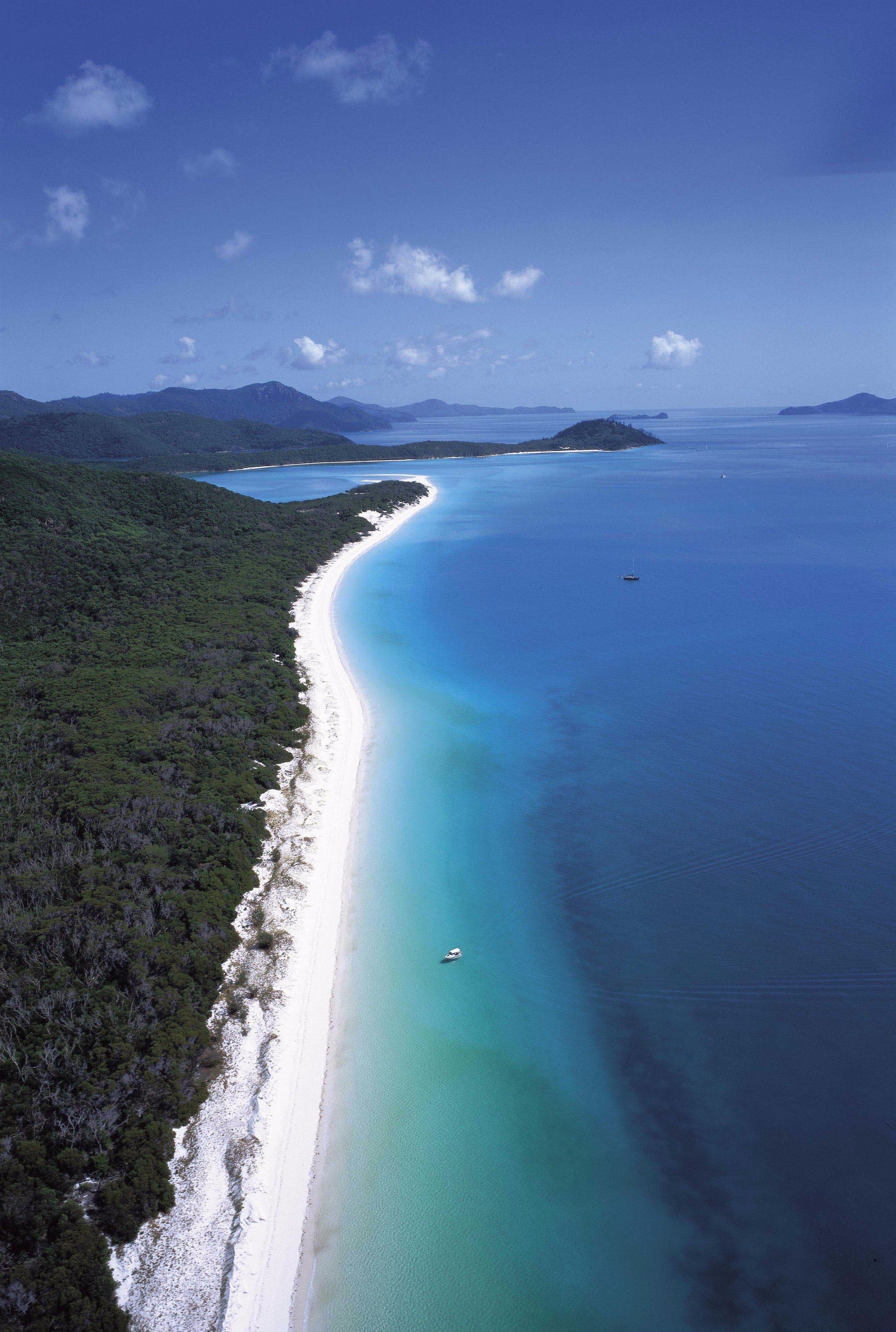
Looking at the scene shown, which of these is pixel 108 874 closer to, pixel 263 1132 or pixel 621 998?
pixel 263 1132

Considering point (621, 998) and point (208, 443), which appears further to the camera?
point (208, 443)

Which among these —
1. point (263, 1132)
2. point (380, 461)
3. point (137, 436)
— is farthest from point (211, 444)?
point (263, 1132)

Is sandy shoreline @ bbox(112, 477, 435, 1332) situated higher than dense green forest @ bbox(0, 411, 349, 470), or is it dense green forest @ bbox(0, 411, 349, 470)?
dense green forest @ bbox(0, 411, 349, 470)

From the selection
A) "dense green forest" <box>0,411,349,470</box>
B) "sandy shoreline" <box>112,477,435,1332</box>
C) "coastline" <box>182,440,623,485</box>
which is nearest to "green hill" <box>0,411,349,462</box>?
"dense green forest" <box>0,411,349,470</box>

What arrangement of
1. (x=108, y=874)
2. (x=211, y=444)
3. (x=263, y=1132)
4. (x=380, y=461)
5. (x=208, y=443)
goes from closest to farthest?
(x=263, y=1132), (x=108, y=874), (x=380, y=461), (x=208, y=443), (x=211, y=444)

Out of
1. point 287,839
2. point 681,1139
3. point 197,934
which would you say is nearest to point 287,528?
point 287,839

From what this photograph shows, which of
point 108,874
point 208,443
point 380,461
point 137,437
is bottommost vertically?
point 108,874

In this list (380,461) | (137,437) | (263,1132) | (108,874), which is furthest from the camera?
(137,437)

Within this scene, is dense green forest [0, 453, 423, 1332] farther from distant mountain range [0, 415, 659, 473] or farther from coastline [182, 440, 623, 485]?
distant mountain range [0, 415, 659, 473]
